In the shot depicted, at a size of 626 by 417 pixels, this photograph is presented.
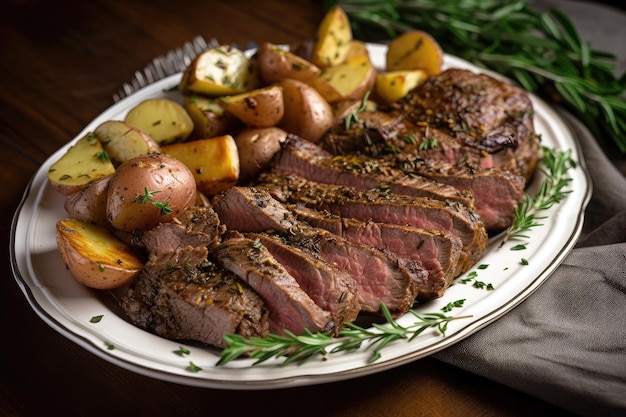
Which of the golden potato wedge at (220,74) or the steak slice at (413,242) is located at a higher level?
the golden potato wedge at (220,74)

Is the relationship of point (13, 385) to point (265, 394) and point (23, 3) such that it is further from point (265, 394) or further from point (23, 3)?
point (23, 3)

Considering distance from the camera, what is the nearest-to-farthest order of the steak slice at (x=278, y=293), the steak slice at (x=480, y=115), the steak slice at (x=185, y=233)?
1. the steak slice at (x=278, y=293)
2. the steak slice at (x=185, y=233)
3. the steak slice at (x=480, y=115)

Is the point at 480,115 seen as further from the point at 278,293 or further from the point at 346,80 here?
the point at 278,293

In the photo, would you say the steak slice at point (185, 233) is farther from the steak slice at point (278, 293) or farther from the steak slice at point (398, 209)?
the steak slice at point (398, 209)

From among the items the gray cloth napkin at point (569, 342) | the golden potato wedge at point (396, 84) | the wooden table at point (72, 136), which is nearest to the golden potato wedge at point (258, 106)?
the golden potato wedge at point (396, 84)

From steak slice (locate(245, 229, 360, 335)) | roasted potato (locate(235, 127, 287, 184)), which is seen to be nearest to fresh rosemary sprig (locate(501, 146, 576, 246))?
steak slice (locate(245, 229, 360, 335))

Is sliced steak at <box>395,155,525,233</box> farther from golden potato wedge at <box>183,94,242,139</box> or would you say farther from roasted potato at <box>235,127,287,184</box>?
golden potato wedge at <box>183,94,242,139</box>
